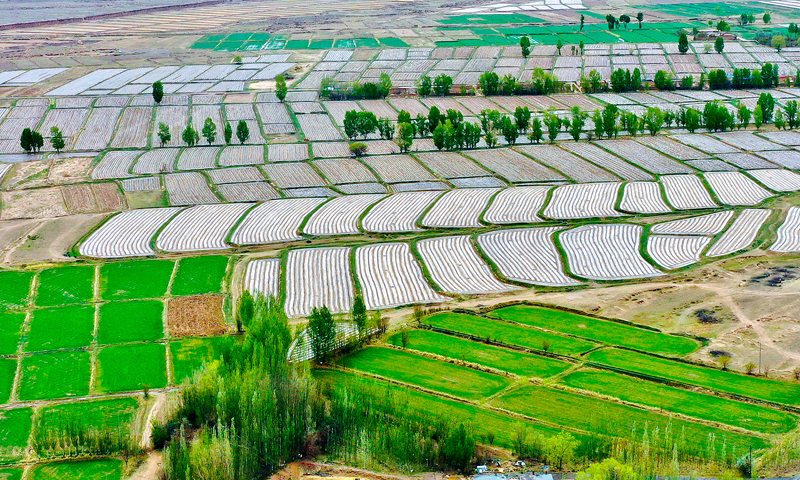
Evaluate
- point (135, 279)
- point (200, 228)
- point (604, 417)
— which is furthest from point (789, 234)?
point (135, 279)

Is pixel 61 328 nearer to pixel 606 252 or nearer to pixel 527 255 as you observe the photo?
pixel 527 255

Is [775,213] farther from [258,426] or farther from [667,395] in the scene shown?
[258,426]

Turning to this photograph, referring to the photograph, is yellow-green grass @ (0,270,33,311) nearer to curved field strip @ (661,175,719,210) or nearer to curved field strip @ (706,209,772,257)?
curved field strip @ (706,209,772,257)

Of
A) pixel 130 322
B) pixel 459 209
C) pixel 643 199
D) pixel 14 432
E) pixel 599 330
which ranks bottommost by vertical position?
pixel 14 432

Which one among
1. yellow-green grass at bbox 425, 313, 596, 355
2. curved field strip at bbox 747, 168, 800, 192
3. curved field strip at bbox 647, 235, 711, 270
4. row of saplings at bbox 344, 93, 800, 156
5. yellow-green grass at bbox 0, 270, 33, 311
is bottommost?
yellow-green grass at bbox 425, 313, 596, 355

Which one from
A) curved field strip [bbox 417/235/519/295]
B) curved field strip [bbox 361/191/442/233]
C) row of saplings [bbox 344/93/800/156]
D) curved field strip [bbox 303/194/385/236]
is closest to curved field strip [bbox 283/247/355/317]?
curved field strip [bbox 303/194/385/236]

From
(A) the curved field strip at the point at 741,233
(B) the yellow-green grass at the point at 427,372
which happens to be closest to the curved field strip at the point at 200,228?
(B) the yellow-green grass at the point at 427,372

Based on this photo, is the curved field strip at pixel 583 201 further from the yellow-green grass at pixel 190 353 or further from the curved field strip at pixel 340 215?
the yellow-green grass at pixel 190 353
